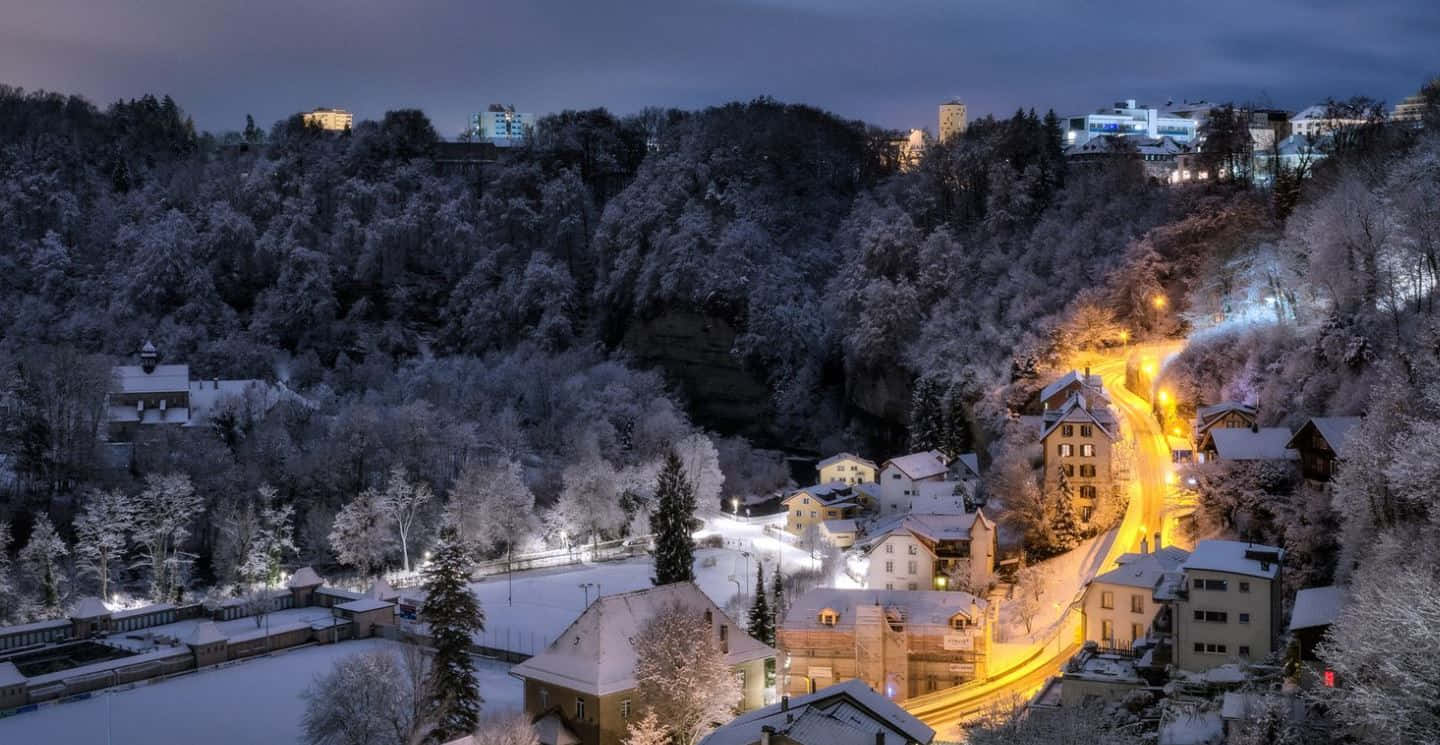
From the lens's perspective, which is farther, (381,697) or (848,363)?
(848,363)

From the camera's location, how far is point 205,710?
1051 inches

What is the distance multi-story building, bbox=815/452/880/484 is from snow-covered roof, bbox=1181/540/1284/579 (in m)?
23.9

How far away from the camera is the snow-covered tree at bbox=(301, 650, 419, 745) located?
22203 mm

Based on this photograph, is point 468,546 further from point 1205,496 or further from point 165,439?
point 1205,496

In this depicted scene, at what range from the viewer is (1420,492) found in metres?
17.6

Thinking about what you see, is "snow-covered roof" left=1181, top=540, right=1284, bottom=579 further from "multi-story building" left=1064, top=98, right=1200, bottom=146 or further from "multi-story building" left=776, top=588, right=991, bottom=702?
"multi-story building" left=1064, top=98, right=1200, bottom=146

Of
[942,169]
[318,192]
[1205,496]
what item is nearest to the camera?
[1205,496]

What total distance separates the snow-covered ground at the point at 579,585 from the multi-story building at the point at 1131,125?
4410 cm

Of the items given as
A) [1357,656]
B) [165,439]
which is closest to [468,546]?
[165,439]

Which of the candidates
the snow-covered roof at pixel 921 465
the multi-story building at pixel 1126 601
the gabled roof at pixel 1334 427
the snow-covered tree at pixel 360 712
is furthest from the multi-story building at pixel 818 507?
the snow-covered tree at pixel 360 712

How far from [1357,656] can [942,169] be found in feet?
166

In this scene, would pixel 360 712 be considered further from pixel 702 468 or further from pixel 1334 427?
pixel 702 468

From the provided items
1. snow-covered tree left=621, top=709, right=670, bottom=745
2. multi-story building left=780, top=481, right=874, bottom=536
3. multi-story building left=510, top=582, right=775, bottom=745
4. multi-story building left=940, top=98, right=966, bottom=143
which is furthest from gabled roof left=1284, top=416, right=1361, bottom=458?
multi-story building left=940, top=98, right=966, bottom=143

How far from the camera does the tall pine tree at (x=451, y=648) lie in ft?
76.5
